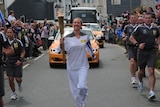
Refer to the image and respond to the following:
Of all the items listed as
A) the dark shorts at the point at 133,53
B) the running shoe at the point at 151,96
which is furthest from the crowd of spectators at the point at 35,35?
the running shoe at the point at 151,96

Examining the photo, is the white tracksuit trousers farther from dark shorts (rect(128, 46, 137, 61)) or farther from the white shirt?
dark shorts (rect(128, 46, 137, 61))

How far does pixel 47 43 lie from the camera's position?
86.8ft

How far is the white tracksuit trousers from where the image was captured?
7.77 m

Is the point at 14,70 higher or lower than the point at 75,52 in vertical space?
lower

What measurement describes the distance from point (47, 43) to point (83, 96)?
18.8 m

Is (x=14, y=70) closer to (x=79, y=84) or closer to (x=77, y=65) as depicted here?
(x=77, y=65)

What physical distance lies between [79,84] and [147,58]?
243 centimetres

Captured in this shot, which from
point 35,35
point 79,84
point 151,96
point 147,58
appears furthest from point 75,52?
point 35,35

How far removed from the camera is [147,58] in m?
9.59

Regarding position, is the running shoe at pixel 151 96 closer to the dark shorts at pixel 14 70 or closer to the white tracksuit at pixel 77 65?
→ the white tracksuit at pixel 77 65

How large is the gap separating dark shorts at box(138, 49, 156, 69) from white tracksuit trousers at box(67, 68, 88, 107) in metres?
2.20

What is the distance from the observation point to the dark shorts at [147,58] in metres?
9.50

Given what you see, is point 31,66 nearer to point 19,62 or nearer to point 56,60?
point 56,60

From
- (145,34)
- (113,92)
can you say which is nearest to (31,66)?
(113,92)
